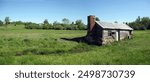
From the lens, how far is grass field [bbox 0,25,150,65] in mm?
5906

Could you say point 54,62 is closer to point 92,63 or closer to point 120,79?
point 92,63

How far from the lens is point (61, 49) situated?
6.65m

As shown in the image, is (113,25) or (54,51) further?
(113,25)

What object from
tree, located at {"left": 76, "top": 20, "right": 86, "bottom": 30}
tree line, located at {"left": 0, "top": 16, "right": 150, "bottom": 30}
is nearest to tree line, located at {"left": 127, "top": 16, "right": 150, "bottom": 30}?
tree line, located at {"left": 0, "top": 16, "right": 150, "bottom": 30}

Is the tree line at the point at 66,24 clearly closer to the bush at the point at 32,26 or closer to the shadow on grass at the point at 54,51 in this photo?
the bush at the point at 32,26

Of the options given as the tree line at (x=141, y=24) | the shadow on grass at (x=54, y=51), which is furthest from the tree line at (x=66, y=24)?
the shadow on grass at (x=54, y=51)

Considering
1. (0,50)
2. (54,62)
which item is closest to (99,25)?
(54,62)

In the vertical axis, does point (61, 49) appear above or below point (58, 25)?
below

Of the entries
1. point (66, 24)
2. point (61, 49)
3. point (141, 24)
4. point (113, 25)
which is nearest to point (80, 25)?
point (66, 24)

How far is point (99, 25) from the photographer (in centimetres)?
672

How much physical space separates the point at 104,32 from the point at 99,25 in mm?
689

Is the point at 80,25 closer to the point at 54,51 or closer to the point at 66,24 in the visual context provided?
the point at 66,24

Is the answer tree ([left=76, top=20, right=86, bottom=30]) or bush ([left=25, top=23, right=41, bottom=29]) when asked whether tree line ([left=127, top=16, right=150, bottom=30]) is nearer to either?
tree ([left=76, top=20, right=86, bottom=30])

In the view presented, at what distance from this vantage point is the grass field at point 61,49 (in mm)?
5906
